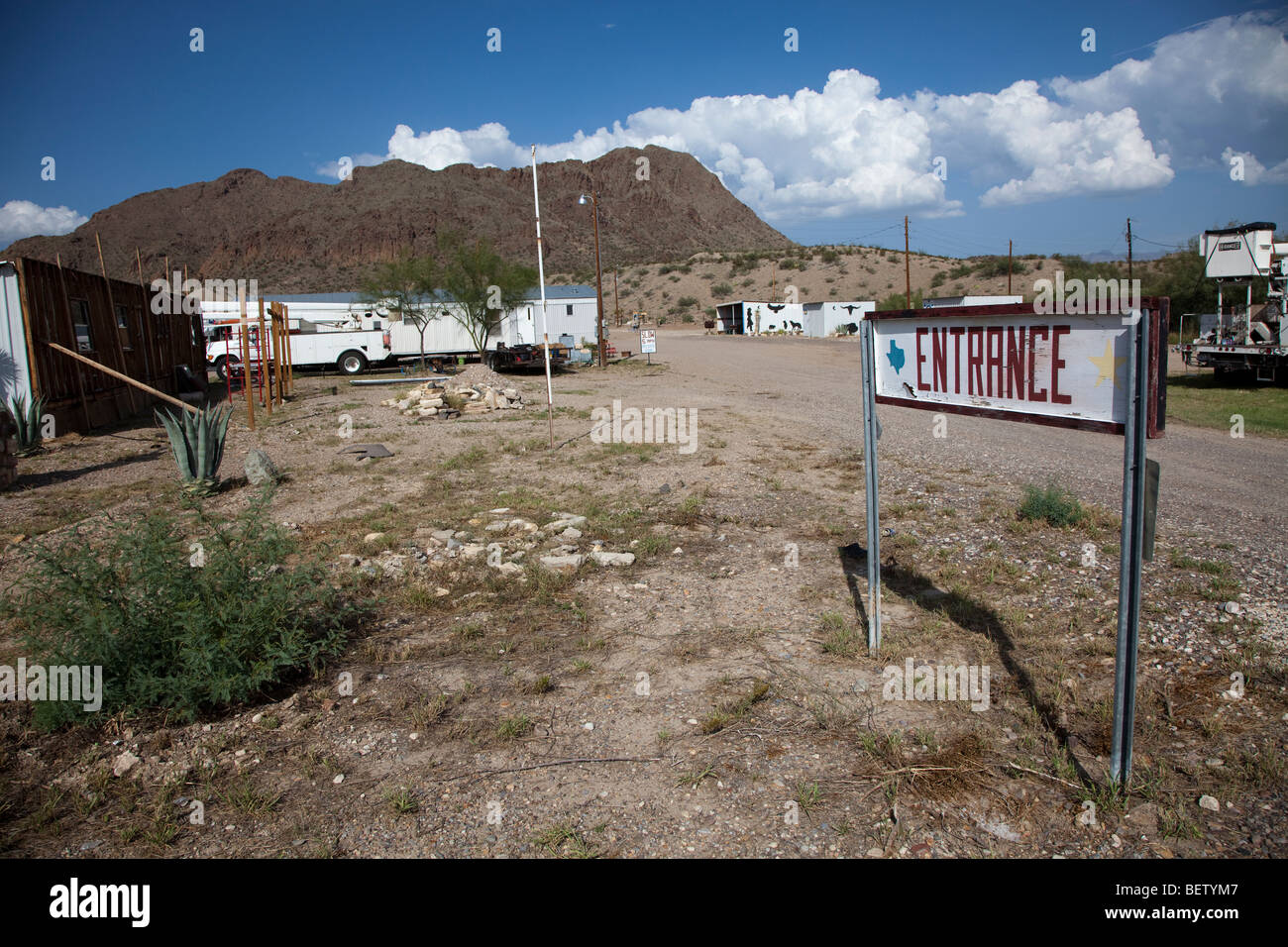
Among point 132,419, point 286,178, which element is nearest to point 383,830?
point 132,419

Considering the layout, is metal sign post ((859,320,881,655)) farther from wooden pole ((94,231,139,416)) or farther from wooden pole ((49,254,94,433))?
wooden pole ((94,231,139,416))

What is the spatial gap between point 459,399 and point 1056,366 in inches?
583

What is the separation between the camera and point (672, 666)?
4.08m

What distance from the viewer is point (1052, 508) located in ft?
20.0

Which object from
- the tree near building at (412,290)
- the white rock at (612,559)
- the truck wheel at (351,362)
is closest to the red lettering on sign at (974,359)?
the white rock at (612,559)

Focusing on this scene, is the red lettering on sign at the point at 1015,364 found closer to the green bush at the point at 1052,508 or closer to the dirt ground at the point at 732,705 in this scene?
the dirt ground at the point at 732,705

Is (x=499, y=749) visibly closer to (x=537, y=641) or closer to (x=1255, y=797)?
(x=537, y=641)

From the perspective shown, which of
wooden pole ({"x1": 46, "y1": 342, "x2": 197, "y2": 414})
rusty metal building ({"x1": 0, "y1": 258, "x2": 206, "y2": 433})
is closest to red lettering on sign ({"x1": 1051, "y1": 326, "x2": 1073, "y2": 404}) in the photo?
wooden pole ({"x1": 46, "y1": 342, "x2": 197, "y2": 414})

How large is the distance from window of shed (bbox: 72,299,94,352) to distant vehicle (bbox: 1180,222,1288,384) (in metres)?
23.8

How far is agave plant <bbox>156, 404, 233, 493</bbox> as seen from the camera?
8.62m

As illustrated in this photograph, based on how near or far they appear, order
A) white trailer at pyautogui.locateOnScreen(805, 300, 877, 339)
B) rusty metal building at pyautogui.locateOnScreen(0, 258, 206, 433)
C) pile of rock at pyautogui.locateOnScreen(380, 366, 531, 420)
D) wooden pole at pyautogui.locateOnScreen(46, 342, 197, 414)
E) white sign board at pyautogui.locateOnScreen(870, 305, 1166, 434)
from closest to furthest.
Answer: white sign board at pyautogui.locateOnScreen(870, 305, 1166, 434)
wooden pole at pyautogui.locateOnScreen(46, 342, 197, 414)
rusty metal building at pyautogui.locateOnScreen(0, 258, 206, 433)
pile of rock at pyautogui.locateOnScreen(380, 366, 531, 420)
white trailer at pyautogui.locateOnScreen(805, 300, 877, 339)

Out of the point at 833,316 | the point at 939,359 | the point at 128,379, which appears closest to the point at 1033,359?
the point at 939,359

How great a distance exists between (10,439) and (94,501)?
1827mm

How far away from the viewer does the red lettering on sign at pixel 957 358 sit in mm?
3502
